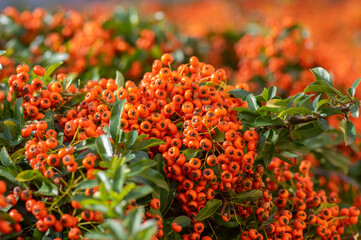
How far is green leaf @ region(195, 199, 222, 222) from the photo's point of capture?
1.18 meters

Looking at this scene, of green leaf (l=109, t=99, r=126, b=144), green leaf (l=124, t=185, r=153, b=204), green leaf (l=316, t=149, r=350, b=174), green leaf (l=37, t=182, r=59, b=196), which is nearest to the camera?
A: green leaf (l=124, t=185, r=153, b=204)

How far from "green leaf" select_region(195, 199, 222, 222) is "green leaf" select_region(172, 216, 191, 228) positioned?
0.03 m

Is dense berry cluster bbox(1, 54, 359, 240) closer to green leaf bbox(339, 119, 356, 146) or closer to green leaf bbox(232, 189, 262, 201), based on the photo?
green leaf bbox(232, 189, 262, 201)

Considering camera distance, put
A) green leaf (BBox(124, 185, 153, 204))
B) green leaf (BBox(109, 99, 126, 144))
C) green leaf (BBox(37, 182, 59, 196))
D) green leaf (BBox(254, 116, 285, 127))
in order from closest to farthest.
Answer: green leaf (BBox(124, 185, 153, 204)), green leaf (BBox(37, 182, 59, 196)), green leaf (BBox(109, 99, 126, 144)), green leaf (BBox(254, 116, 285, 127))

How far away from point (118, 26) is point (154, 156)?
6.91 ft

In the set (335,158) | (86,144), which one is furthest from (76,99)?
(335,158)

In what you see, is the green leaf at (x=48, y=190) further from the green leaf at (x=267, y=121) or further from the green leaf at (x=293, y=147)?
the green leaf at (x=293, y=147)

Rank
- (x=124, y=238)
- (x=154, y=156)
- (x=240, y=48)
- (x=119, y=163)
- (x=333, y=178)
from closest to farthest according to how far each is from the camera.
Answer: (x=124, y=238) → (x=119, y=163) → (x=154, y=156) → (x=333, y=178) → (x=240, y=48)

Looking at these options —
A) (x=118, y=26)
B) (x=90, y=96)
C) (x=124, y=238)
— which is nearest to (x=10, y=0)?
(x=118, y=26)

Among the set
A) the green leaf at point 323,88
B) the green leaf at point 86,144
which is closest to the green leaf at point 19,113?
the green leaf at point 86,144

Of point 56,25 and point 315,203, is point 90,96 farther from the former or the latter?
point 56,25

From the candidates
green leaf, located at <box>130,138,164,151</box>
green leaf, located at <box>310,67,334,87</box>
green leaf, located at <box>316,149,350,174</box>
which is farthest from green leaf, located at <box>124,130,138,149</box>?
green leaf, located at <box>316,149,350,174</box>

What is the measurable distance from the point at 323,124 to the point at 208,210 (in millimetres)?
533

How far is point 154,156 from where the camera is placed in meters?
1.24
